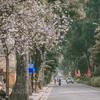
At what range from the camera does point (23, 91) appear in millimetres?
25234

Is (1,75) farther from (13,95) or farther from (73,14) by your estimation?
(13,95)

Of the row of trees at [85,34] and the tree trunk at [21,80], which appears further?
the row of trees at [85,34]

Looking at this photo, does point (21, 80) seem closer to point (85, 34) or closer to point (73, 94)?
point (73, 94)

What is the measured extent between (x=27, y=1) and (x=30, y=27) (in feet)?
4.55

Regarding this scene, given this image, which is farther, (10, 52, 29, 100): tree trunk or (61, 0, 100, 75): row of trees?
(61, 0, 100, 75): row of trees

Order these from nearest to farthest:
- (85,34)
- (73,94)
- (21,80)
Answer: (21,80) < (73,94) < (85,34)

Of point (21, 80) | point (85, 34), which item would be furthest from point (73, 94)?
point (85, 34)

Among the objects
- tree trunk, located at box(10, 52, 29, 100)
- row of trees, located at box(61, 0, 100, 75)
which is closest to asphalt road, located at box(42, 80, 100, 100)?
tree trunk, located at box(10, 52, 29, 100)

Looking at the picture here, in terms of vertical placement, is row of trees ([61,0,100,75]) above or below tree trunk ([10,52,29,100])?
above

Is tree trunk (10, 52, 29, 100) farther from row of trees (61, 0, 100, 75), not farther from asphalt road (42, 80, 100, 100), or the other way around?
row of trees (61, 0, 100, 75)

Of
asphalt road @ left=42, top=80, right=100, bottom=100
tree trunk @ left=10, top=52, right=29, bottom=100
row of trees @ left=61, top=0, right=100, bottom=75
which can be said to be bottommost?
asphalt road @ left=42, top=80, right=100, bottom=100

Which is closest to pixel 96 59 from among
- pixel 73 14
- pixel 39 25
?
pixel 73 14

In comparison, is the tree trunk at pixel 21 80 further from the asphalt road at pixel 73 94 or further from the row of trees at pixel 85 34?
the row of trees at pixel 85 34

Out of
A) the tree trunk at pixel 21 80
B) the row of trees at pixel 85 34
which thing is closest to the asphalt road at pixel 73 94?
the tree trunk at pixel 21 80
